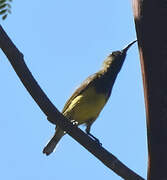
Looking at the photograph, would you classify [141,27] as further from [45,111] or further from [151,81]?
[45,111]

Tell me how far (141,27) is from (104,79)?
14.5 ft

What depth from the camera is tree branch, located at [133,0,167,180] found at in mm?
1079

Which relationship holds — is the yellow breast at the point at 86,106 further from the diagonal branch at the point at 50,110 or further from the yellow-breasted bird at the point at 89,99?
the diagonal branch at the point at 50,110

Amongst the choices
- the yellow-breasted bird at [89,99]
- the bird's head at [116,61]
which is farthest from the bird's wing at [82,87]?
the bird's head at [116,61]

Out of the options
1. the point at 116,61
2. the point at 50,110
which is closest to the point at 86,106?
the point at 116,61

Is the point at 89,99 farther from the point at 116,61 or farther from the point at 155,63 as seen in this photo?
the point at 155,63

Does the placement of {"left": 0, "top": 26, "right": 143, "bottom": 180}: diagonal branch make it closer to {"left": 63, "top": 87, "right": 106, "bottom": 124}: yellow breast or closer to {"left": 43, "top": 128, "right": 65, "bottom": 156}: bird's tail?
{"left": 63, "top": 87, "right": 106, "bottom": 124}: yellow breast

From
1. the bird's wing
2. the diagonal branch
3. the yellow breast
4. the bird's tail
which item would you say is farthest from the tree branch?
the bird's tail

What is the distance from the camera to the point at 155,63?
1.11m

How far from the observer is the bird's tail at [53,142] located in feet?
18.0

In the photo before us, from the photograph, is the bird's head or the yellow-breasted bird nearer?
the yellow-breasted bird

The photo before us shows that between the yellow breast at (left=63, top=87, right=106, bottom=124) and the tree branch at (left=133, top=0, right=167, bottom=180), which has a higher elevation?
the tree branch at (left=133, top=0, right=167, bottom=180)

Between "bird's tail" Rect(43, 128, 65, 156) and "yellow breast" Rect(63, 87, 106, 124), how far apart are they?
0.40 m

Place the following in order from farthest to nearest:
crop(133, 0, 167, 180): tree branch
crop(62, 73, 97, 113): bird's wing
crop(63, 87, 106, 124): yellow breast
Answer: crop(62, 73, 97, 113): bird's wing < crop(63, 87, 106, 124): yellow breast < crop(133, 0, 167, 180): tree branch
